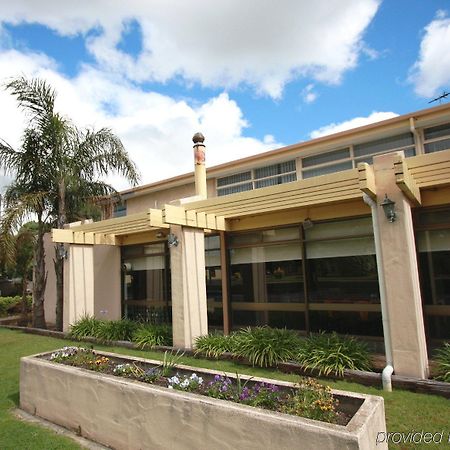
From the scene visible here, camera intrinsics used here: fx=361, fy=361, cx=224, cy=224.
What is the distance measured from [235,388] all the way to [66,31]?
330 inches

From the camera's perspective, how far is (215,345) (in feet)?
23.8

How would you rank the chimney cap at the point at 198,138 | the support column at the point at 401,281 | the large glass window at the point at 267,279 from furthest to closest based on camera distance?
the chimney cap at the point at 198,138 → the large glass window at the point at 267,279 → the support column at the point at 401,281

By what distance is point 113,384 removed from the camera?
4.12 meters

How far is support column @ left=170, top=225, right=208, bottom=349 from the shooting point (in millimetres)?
7680

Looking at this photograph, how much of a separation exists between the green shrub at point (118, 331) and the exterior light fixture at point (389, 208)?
6498mm

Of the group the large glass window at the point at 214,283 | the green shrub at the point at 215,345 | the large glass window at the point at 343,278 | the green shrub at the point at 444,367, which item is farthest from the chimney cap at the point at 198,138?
the green shrub at the point at 444,367

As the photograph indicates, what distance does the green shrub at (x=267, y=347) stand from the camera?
6.35 meters

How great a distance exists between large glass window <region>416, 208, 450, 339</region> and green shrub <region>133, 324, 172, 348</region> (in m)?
5.38

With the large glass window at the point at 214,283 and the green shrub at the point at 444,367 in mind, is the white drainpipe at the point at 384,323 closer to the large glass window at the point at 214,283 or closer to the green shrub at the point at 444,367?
the green shrub at the point at 444,367

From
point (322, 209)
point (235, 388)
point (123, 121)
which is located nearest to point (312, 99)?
point (322, 209)

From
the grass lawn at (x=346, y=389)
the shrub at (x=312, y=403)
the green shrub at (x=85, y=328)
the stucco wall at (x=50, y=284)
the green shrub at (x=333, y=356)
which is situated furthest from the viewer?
the stucco wall at (x=50, y=284)

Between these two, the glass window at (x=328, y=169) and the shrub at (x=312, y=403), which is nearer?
the shrub at (x=312, y=403)

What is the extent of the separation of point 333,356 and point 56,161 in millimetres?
9569

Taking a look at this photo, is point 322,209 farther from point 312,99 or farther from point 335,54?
point 312,99
